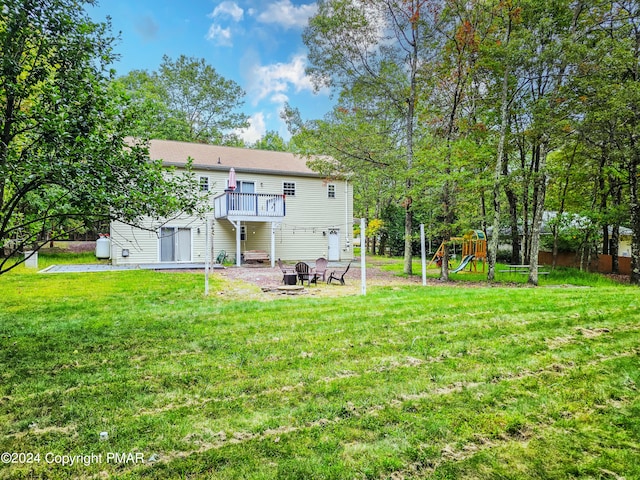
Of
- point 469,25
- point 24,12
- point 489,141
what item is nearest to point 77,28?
point 24,12

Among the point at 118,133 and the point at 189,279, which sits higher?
the point at 118,133

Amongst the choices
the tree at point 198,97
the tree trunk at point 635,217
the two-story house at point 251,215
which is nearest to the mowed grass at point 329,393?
the tree trunk at point 635,217

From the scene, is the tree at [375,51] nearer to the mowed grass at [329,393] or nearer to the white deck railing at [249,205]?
the white deck railing at [249,205]

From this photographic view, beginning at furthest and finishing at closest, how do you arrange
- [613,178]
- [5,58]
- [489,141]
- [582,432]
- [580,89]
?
[613,178] → [489,141] → [580,89] → [5,58] → [582,432]

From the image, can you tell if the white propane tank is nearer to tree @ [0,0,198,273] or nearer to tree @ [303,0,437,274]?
tree @ [303,0,437,274]

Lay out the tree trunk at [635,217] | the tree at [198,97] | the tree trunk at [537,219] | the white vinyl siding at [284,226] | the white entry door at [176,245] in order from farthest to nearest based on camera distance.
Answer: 1. the tree at [198,97]
2. the white vinyl siding at [284,226]
3. the white entry door at [176,245]
4. the tree trunk at [635,217]
5. the tree trunk at [537,219]

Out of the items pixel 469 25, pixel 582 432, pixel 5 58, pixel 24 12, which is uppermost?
pixel 469 25

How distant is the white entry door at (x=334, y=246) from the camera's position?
21156 mm

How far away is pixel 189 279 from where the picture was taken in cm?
1137

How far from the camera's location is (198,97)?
3111cm

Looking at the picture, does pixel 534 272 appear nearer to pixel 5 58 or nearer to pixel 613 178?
pixel 613 178

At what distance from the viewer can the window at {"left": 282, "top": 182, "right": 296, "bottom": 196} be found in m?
19.9

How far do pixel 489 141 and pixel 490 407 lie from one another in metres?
13.3

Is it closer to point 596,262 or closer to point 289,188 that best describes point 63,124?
point 289,188
